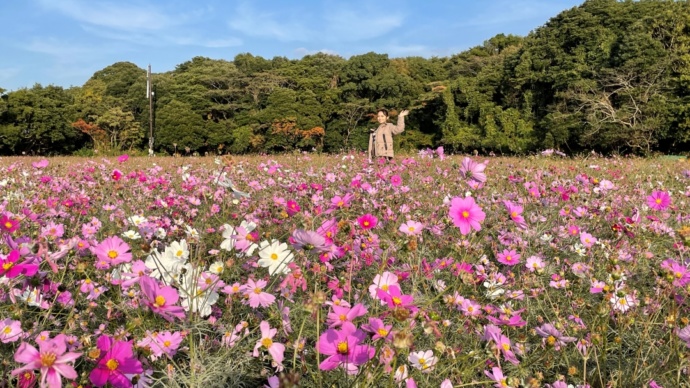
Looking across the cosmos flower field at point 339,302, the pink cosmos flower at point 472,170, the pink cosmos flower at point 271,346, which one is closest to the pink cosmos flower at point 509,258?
the cosmos flower field at point 339,302

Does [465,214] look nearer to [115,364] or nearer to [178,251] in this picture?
[178,251]

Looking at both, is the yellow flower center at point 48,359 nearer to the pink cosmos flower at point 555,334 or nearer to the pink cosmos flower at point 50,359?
the pink cosmos flower at point 50,359

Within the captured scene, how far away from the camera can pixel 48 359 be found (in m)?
0.65

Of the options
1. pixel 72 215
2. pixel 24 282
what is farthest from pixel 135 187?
pixel 24 282

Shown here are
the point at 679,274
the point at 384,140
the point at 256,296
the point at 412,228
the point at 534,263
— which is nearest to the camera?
the point at 256,296

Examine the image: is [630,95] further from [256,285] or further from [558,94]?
[256,285]

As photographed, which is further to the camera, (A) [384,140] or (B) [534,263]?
(A) [384,140]

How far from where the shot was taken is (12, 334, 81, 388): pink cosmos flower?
63cm

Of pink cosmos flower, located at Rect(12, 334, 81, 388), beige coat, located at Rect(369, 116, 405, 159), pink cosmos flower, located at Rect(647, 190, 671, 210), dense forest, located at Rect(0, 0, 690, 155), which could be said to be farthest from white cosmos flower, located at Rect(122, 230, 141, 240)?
dense forest, located at Rect(0, 0, 690, 155)

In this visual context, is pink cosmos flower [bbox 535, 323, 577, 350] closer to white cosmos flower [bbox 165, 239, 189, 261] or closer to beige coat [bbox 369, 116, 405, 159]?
white cosmos flower [bbox 165, 239, 189, 261]

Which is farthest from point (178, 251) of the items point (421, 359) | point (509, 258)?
point (509, 258)

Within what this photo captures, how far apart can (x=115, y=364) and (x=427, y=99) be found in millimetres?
29605

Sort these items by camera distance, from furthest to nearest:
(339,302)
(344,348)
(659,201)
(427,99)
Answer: (427,99)
(659,201)
(339,302)
(344,348)

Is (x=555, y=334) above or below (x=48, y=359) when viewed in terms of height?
below
